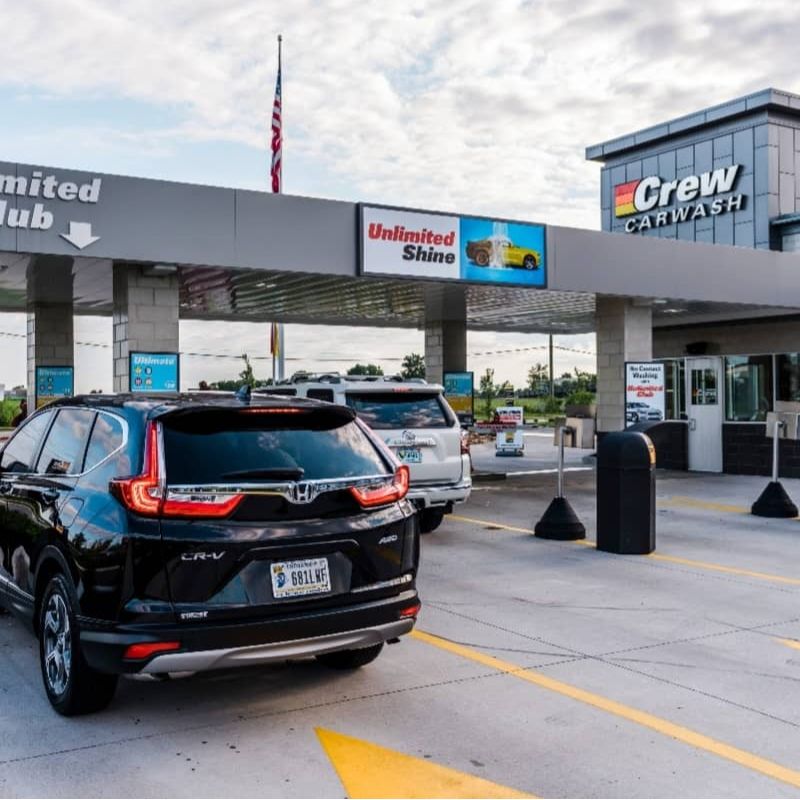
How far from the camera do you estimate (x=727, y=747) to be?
4.55 meters

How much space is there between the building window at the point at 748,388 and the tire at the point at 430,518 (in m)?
9.48

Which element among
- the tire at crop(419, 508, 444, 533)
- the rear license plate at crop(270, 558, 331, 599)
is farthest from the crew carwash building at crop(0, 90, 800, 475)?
the rear license plate at crop(270, 558, 331, 599)

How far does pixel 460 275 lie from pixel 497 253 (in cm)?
86

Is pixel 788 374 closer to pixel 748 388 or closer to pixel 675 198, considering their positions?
pixel 748 388

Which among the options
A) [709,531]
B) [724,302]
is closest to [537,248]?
[724,302]

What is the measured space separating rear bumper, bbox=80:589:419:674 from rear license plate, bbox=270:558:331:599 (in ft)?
0.36

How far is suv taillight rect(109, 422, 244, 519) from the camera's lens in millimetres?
4500

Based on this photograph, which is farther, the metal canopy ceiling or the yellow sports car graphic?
the yellow sports car graphic

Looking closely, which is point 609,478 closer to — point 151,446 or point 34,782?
point 151,446

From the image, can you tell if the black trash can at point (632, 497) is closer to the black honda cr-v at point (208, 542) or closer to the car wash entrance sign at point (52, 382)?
the black honda cr-v at point (208, 542)

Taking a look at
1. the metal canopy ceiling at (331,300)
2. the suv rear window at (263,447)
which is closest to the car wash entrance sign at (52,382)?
the metal canopy ceiling at (331,300)

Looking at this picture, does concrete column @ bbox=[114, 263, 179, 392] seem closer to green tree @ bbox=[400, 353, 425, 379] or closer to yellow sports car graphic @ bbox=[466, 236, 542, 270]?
yellow sports car graphic @ bbox=[466, 236, 542, 270]

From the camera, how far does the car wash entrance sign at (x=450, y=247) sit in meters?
15.1

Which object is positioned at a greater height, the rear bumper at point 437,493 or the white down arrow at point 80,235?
the white down arrow at point 80,235
